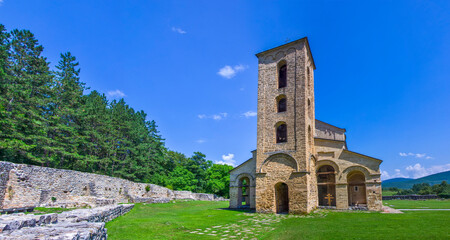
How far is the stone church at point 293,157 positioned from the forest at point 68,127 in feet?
55.5

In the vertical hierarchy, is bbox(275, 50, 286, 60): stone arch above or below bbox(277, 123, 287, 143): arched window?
above

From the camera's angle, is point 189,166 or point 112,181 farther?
point 189,166

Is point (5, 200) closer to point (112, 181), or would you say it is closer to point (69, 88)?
point (112, 181)

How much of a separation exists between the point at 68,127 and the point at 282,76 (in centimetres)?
2026

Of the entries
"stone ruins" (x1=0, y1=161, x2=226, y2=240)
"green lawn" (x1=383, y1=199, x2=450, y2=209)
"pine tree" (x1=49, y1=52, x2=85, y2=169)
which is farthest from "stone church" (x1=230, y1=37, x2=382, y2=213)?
"pine tree" (x1=49, y1=52, x2=85, y2=169)

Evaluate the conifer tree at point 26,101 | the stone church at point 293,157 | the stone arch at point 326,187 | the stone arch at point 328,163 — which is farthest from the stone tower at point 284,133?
the conifer tree at point 26,101

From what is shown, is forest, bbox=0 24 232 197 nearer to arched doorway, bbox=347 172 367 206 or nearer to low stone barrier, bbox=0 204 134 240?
low stone barrier, bbox=0 204 134 240

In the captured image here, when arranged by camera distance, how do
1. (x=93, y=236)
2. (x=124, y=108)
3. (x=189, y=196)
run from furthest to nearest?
1. (x=124, y=108)
2. (x=189, y=196)
3. (x=93, y=236)

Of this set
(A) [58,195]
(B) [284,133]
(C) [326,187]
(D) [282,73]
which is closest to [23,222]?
(A) [58,195]

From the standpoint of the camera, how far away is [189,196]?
Result: 102 feet

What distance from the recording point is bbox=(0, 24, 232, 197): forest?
18734 mm

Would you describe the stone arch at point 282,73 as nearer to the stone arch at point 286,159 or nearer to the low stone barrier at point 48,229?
the stone arch at point 286,159

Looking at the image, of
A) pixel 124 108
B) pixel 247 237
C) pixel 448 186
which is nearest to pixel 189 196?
pixel 124 108

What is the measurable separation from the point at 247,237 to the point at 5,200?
39.5 ft
